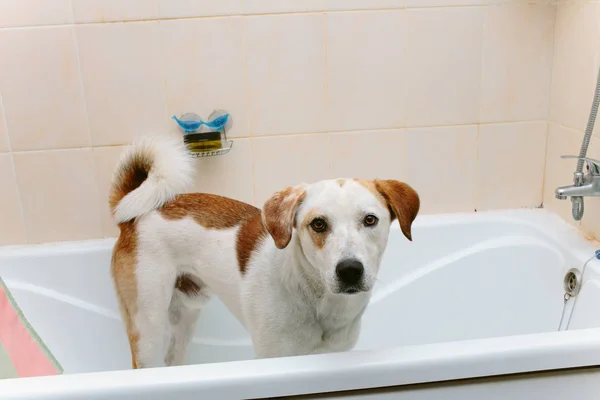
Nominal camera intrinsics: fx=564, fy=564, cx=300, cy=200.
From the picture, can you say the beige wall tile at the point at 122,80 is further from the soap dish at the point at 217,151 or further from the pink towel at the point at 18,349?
the pink towel at the point at 18,349

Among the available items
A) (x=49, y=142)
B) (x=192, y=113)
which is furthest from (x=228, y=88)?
(x=49, y=142)

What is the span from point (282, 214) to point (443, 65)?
93 cm


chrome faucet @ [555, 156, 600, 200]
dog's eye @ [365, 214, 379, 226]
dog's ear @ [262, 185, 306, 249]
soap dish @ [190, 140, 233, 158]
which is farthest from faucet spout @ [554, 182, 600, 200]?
soap dish @ [190, 140, 233, 158]

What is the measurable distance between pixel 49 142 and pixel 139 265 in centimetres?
62

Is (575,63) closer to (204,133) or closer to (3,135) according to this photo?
(204,133)

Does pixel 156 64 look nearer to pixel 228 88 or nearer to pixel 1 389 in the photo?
pixel 228 88

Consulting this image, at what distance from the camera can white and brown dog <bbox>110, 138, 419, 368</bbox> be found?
3.83 feet

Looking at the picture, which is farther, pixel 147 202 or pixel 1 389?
pixel 147 202

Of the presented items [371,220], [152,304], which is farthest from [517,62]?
[152,304]

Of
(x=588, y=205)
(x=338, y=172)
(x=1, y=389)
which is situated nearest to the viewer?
(x=1, y=389)

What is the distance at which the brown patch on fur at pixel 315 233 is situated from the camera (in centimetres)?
116

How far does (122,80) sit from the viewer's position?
178cm

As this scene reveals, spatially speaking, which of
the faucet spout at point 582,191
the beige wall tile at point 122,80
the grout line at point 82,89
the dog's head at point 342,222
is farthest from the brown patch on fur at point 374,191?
the grout line at point 82,89

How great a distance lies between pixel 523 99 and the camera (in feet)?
6.15
